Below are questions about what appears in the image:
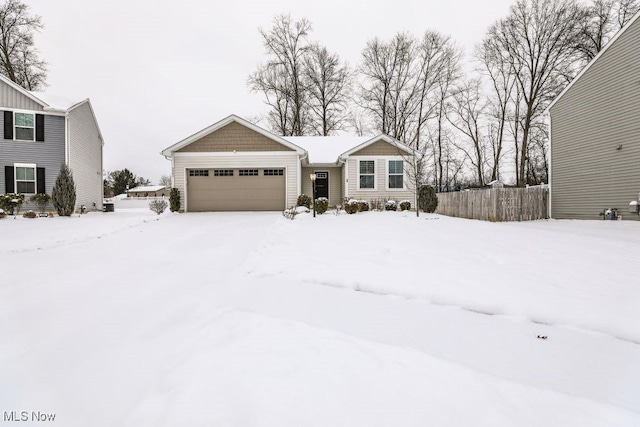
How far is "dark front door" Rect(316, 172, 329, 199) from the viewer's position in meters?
18.1

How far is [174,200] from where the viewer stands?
1441 centimetres

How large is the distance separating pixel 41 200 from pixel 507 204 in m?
20.8

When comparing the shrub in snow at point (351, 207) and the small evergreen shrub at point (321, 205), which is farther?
the shrub in snow at point (351, 207)

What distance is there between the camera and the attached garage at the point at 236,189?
15.0 meters

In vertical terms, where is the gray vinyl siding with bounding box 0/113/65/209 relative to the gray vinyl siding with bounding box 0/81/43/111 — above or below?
below

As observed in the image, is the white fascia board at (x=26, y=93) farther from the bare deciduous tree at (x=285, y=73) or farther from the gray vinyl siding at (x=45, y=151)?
the bare deciduous tree at (x=285, y=73)

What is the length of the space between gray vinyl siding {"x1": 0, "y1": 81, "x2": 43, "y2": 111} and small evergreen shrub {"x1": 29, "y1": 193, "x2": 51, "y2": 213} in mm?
4448

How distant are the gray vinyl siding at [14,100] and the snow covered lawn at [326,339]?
14.0m

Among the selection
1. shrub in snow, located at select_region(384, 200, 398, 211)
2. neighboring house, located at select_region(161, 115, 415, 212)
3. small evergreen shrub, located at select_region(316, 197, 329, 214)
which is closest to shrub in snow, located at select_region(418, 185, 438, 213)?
neighboring house, located at select_region(161, 115, 415, 212)

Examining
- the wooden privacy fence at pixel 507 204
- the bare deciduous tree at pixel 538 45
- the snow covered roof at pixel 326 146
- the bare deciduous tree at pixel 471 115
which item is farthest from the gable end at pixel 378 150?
→ the bare deciduous tree at pixel 471 115

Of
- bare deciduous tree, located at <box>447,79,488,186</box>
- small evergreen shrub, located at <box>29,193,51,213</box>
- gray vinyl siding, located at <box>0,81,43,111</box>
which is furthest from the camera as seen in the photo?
bare deciduous tree, located at <box>447,79,488,186</box>

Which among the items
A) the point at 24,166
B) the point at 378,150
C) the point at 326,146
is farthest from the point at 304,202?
the point at 24,166

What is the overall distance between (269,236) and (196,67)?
24241mm

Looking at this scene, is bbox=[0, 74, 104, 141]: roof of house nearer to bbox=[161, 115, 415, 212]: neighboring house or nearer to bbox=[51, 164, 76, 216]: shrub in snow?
bbox=[51, 164, 76, 216]: shrub in snow
